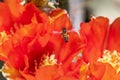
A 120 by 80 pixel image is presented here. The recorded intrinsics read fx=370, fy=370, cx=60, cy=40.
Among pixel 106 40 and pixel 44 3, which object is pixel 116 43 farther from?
Answer: pixel 44 3

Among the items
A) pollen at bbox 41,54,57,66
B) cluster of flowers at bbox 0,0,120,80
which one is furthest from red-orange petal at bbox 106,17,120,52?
pollen at bbox 41,54,57,66

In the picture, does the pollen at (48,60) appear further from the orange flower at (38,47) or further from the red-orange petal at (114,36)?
the red-orange petal at (114,36)

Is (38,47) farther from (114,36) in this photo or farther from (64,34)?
(114,36)

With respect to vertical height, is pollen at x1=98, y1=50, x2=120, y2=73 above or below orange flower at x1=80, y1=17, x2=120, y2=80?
below

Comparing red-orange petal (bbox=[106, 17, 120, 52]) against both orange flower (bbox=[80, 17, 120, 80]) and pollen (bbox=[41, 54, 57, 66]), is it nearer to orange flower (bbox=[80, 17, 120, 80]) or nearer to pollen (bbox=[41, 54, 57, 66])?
orange flower (bbox=[80, 17, 120, 80])

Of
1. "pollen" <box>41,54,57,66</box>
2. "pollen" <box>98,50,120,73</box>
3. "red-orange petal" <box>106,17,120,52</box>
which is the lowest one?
"pollen" <box>98,50,120,73</box>

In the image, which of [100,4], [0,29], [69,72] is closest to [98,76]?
[69,72]

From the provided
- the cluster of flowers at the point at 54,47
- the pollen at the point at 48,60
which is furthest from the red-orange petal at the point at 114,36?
the pollen at the point at 48,60
